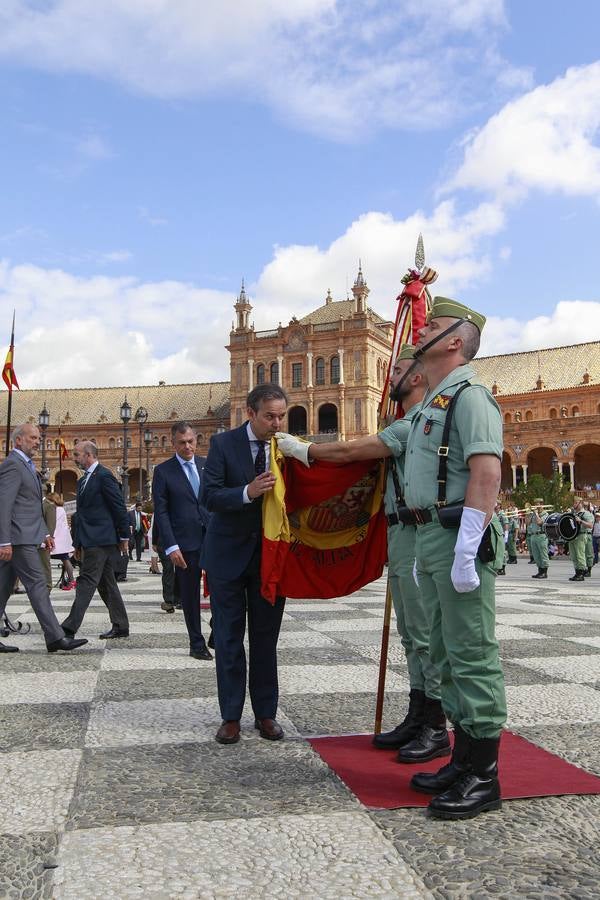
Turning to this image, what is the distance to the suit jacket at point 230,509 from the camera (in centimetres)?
395

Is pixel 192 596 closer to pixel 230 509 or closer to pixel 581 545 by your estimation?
pixel 230 509

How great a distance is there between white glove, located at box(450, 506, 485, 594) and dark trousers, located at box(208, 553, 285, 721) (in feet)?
4.53

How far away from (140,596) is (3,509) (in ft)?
18.9

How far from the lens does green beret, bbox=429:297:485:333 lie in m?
3.18

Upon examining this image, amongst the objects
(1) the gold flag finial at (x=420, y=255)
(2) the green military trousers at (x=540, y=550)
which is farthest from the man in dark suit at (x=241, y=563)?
→ (2) the green military trousers at (x=540, y=550)

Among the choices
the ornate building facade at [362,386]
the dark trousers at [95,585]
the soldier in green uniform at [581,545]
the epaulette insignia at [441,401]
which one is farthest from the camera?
the ornate building facade at [362,386]

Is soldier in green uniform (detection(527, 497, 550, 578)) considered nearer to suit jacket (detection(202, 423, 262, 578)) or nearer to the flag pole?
the flag pole

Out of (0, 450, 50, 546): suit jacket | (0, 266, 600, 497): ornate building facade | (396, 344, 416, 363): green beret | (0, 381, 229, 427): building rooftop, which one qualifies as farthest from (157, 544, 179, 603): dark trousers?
(0, 381, 229, 427): building rooftop

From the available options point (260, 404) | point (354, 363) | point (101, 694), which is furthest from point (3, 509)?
point (354, 363)

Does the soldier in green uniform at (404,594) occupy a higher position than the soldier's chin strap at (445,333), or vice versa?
the soldier's chin strap at (445,333)

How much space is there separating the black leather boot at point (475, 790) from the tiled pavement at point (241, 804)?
5 centimetres

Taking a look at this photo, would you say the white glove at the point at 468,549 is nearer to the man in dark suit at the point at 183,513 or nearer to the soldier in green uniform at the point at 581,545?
the man in dark suit at the point at 183,513

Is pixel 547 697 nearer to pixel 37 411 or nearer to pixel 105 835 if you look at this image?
pixel 105 835

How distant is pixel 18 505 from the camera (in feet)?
21.5
